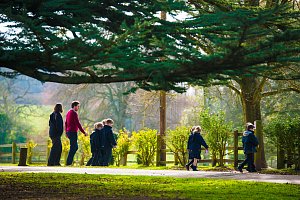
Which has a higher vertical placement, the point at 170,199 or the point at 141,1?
the point at 141,1

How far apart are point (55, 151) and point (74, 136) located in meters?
1.18

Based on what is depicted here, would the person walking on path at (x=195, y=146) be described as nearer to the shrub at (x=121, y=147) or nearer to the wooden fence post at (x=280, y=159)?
the wooden fence post at (x=280, y=159)

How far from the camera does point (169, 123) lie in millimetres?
55281

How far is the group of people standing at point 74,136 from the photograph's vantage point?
62.4 ft

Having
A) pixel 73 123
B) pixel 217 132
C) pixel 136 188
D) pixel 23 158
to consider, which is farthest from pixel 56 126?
pixel 136 188

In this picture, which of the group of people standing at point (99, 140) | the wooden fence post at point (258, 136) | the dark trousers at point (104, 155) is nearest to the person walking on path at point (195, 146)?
the group of people standing at point (99, 140)

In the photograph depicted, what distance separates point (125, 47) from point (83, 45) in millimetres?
733

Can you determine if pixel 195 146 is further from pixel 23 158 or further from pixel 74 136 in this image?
pixel 23 158

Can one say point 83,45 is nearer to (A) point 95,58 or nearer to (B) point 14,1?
(A) point 95,58

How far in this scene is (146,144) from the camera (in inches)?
944

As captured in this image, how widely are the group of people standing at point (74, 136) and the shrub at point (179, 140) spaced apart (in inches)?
93.5

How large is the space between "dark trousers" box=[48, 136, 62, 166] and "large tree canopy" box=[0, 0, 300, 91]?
7.58 m

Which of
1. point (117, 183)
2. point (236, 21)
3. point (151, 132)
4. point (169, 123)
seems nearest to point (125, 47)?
point (236, 21)

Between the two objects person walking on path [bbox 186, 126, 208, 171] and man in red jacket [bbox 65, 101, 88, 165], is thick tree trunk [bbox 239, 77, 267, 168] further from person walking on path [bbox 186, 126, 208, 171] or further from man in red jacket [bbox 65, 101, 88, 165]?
man in red jacket [bbox 65, 101, 88, 165]
